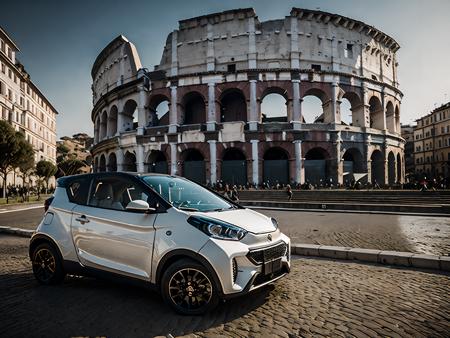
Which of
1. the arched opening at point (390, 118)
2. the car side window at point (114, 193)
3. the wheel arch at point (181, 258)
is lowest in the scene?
the wheel arch at point (181, 258)

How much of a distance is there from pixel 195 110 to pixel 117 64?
11.5 m

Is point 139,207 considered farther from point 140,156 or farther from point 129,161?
point 129,161

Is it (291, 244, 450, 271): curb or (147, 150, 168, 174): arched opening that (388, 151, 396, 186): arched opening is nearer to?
(147, 150, 168, 174): arched opening

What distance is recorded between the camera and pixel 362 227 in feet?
29.0

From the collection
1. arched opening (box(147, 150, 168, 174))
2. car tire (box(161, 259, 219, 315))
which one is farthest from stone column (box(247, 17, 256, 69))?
car tire (box(161, 259, 219, 315))

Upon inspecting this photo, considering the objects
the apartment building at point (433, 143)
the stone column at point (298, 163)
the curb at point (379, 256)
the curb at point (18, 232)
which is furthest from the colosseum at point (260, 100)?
the apartment building at point (433, 143)

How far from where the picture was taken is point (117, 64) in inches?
1272

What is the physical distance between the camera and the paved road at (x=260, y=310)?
8.78ft

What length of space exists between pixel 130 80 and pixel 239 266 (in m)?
31.3

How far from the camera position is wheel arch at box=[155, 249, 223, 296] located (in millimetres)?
2862

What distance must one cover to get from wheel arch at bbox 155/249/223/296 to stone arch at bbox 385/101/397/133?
109 feet

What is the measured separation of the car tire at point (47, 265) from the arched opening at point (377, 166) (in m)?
29.9

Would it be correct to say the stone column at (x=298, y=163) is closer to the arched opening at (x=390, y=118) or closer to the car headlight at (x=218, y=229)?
the arched opening at (x=390, y=118)

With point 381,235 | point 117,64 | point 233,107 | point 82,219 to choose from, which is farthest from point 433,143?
point 82,219
